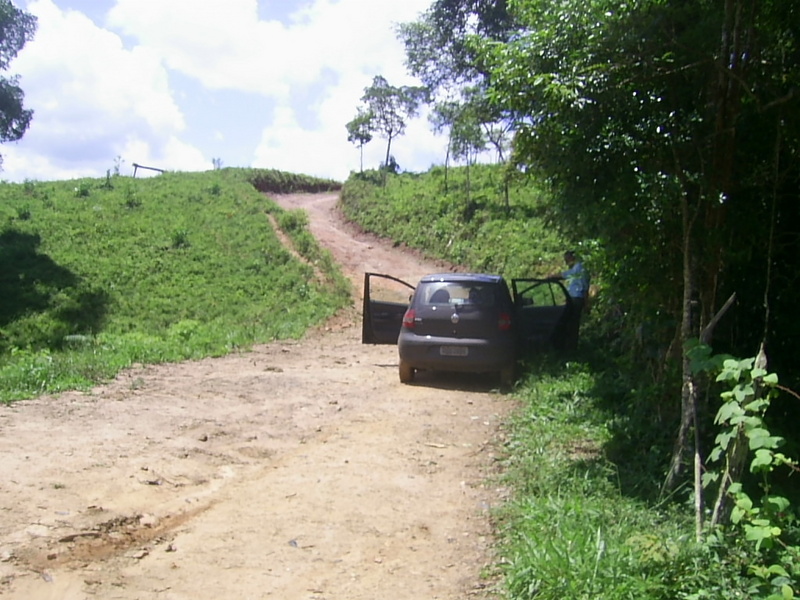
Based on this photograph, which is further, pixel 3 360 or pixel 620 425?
pixel 3 360

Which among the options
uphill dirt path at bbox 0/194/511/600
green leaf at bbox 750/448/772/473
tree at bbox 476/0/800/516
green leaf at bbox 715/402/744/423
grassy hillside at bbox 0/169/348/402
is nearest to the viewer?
green leaf at bbox 750/448/772/473

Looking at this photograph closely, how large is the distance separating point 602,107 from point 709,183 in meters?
1.03

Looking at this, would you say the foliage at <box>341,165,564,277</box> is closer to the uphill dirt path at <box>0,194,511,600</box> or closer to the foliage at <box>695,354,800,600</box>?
the uphill dirt path at <box>0,194,511,600</box>

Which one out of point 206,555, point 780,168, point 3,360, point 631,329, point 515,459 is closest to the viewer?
point 206,555

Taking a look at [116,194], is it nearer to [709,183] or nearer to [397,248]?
[397,248]

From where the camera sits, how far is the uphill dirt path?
4.46m

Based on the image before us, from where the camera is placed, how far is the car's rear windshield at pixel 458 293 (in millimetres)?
10452

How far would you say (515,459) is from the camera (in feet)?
22.7

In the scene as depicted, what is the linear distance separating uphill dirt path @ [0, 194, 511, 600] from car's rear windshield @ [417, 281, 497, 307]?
47.0 inches

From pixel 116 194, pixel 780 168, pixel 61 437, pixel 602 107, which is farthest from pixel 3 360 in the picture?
pixel 116 194

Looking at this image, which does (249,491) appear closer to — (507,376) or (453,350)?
(453,350)

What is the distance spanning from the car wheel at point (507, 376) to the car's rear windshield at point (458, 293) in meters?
0.90

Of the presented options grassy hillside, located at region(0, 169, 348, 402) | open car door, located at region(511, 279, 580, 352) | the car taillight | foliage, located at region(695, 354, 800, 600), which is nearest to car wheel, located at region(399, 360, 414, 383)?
the car taillight

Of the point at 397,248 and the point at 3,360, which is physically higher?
the point at 397,248
